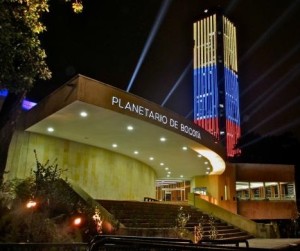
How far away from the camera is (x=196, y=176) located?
37219 millimetres

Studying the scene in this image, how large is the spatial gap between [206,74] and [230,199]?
83.8 m

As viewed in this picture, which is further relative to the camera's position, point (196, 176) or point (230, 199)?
point (196, 176)

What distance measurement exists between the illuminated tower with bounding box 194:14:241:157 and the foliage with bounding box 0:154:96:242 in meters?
95.4

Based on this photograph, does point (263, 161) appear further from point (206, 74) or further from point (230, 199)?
point (206, 74)

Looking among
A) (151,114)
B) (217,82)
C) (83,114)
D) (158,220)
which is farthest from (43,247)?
(217,82)

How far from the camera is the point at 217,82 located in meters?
110

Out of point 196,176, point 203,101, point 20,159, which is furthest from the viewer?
point 203,101

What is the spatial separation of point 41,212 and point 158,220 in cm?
742

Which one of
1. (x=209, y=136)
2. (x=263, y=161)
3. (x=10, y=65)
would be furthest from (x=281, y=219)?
(x=10, y=65)

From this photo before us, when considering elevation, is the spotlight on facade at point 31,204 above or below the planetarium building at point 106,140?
below

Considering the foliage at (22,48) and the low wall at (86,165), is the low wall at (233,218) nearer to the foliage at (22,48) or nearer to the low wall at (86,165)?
the low wall at (86,165)

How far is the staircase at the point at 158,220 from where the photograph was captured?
45.7 feet

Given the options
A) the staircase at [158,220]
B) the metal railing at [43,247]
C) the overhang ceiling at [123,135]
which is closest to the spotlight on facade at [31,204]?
the staircase at [158,220]

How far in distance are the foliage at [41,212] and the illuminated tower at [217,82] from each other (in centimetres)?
9537
